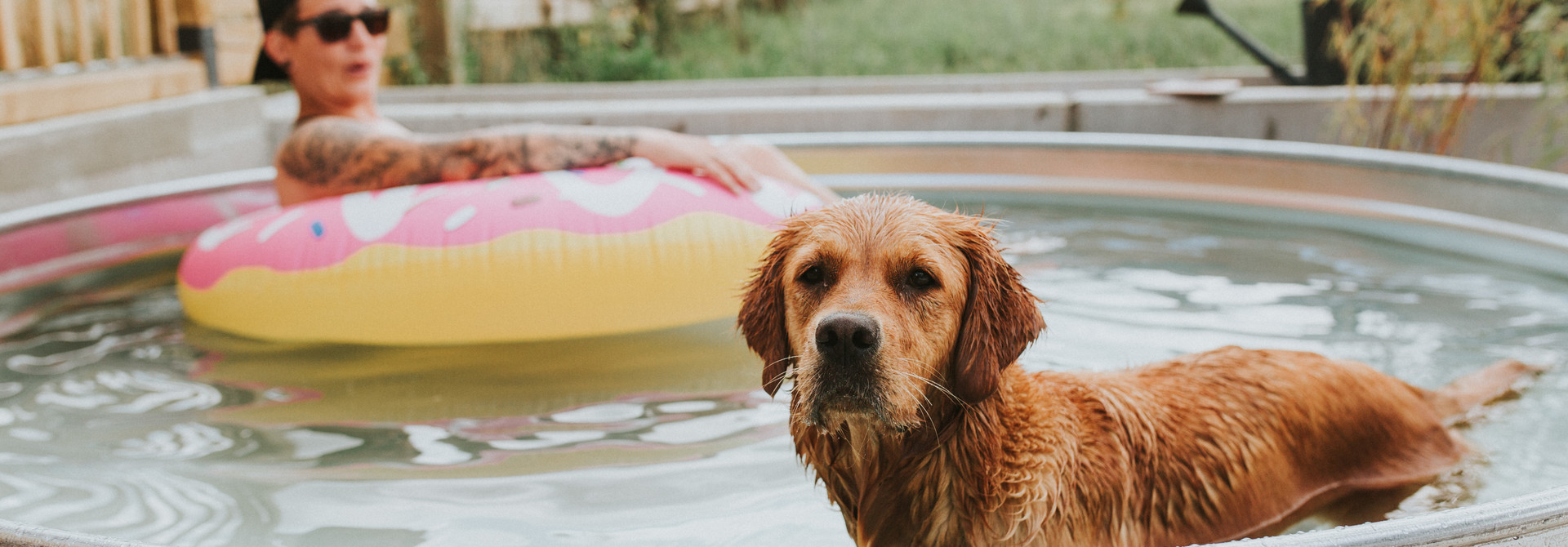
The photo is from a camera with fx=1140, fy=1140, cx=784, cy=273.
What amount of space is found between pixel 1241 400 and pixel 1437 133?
5.03 meters

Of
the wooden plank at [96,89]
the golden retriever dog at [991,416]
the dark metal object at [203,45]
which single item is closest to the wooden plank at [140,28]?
the wooden plank at [96,89]

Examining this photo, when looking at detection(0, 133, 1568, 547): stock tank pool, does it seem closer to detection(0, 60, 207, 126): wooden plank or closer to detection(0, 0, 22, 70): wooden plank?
detection(0, 60, 207, 126): wooden plank

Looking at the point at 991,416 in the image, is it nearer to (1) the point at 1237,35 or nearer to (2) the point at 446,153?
(2) the point at 446,153

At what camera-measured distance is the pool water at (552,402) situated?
9.75 feet

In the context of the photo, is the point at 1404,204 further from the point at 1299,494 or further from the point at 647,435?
the point at 647,435

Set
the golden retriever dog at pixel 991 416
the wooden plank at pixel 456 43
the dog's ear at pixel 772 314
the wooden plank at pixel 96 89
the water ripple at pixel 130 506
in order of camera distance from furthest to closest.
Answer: the wooden plank at pixel 456 43 < the wooden plank at pixel 96 89 < the water ripple at pixel 130 506 < the dog's ear at pixel 772 314 < the golden retriever dog at pixel 991 416

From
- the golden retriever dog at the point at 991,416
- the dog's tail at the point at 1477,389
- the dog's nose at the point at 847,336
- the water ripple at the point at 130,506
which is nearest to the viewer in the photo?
the dog's nose at the point at 847,336

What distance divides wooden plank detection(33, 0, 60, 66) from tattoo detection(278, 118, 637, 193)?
340 centimetres

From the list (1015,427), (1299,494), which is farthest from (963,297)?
(1299,494)

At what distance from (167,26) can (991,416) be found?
851cm

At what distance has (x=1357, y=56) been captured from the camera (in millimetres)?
6266

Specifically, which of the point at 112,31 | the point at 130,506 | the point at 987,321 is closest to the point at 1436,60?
the point at 987,321

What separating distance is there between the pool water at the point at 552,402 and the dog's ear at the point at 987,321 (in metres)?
0.87

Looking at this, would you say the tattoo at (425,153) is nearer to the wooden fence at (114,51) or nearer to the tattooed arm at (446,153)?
the tattooed arm at (446,153)
